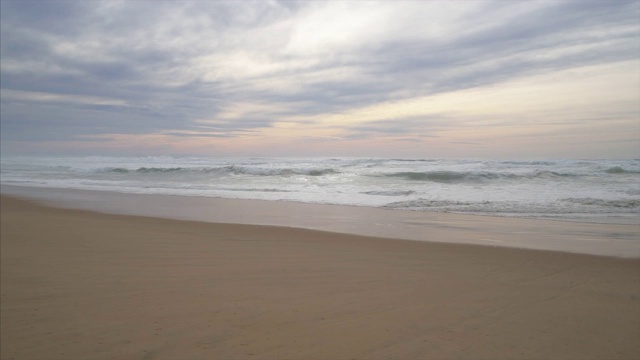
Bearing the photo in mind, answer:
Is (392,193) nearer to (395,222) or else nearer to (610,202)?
(395,222)

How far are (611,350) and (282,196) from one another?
45.4 ft

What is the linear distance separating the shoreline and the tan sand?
3.70ft

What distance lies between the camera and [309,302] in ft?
14.3

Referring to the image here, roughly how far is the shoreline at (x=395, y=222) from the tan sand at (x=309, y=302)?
44.4 inches

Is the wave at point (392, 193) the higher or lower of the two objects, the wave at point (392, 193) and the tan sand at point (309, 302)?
the higher

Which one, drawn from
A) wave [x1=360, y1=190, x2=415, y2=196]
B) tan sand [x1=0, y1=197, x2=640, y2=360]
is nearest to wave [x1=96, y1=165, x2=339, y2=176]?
wave [x1=360, y1=190, x2=415, y2=196]

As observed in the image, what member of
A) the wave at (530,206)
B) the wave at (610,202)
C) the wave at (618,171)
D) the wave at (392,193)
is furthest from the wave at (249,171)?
the wave at (610,202)

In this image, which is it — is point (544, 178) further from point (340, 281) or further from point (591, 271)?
point (340, 281)

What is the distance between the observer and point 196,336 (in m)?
3.48

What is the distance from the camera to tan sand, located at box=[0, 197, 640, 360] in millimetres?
3381

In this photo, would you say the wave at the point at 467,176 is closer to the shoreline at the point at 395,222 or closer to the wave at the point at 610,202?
the wave at the point at 610,202

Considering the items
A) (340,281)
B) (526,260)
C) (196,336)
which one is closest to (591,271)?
(526,260)

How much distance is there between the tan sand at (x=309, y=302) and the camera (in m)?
3.38

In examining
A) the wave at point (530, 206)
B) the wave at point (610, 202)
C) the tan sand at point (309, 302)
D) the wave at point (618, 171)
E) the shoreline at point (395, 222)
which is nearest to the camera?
the tan sand at point (309, 302)
